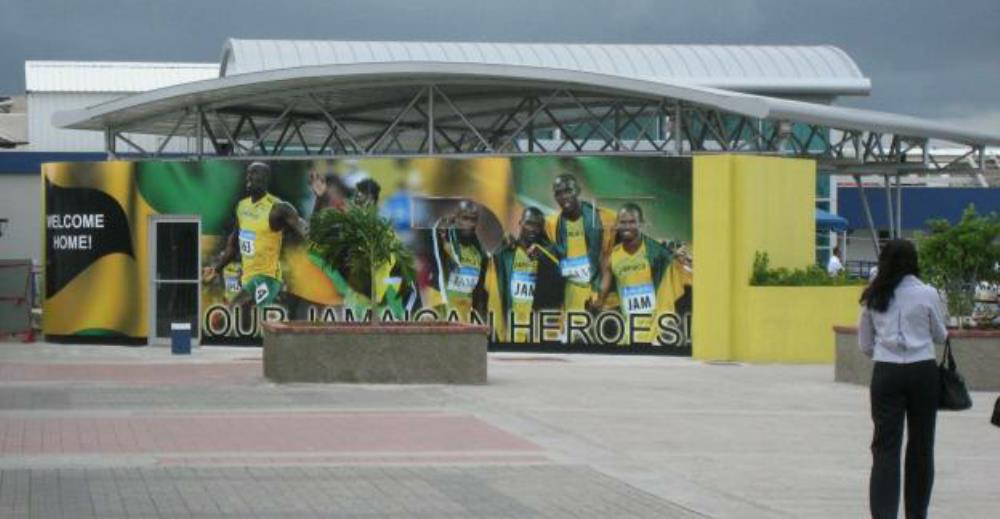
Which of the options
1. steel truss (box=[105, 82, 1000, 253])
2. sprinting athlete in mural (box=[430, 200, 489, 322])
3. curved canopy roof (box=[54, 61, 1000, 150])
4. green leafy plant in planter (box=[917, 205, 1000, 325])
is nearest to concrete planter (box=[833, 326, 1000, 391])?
green leafy plant in planter (box=[917, 205, 1000, 325])

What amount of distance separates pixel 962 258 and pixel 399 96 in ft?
43.9

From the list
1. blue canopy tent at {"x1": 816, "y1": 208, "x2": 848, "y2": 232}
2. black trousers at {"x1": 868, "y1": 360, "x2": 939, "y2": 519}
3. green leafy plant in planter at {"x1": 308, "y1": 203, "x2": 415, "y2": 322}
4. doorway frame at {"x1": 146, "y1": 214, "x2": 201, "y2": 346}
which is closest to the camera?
black trousers at {"x1": 868, "y1": 360, "x2": 939, "y2": 519}

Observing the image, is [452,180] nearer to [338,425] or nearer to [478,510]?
[338,425]

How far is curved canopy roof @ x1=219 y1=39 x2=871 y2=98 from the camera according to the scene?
5347cm

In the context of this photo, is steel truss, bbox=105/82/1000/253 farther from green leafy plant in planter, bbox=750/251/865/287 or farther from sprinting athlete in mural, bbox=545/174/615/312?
green leafy plant in planter, bbox=750/251/865/287

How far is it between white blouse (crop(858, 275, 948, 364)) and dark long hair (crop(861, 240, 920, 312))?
1.5 inches

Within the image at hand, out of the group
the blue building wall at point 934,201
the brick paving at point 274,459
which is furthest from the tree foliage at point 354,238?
the blue building wall at point 934,201

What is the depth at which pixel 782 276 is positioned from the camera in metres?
27.9

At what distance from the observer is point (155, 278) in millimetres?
29766

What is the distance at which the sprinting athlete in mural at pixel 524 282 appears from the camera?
92.7ft

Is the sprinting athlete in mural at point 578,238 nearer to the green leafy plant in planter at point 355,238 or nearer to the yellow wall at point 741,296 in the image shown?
the yellow wall at point 741,296

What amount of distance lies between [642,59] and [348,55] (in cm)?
947

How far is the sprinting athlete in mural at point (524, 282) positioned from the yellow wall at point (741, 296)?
2334mm

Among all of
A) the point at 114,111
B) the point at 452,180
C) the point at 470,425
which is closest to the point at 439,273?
the point at 452,180
